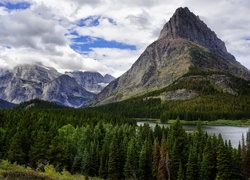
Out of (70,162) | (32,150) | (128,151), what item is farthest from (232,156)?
(32,150)

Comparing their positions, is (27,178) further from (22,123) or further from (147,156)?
(22,123)

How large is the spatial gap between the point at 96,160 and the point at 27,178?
68.4 m

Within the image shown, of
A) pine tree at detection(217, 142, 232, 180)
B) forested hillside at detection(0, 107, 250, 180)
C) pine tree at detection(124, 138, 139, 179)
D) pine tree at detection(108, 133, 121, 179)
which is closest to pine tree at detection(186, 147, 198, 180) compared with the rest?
forested hillside at detection(0, 107, 250, 180)

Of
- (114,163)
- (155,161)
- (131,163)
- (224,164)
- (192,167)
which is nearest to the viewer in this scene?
(224,164)

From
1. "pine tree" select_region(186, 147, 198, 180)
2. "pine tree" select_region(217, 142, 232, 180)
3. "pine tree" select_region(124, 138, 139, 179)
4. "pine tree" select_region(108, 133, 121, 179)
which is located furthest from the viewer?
"pine tree" select_region(108, 133, 121, 179)

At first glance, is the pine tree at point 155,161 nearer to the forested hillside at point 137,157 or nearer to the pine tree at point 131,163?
the forested hillside at point 137,157

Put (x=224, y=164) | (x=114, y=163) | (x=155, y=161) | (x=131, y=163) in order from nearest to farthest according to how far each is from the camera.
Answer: (x=224, y=164) < (x=155, y=161) < (x=131, y=163) < (x=114, y=163)

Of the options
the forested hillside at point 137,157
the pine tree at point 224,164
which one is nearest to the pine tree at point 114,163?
the forested hillside at point 137,157

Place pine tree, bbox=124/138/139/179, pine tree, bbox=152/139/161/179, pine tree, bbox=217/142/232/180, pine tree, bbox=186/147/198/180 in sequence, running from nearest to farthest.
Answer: pine tree, bbox=217/142/232/180
pine tree, bbox=186/147/198/180
pine tree, bbox=152/139/161/179
pine tree, bbox=124/138/139/179

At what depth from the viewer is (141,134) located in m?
125

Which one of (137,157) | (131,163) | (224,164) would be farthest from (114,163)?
(224,164)

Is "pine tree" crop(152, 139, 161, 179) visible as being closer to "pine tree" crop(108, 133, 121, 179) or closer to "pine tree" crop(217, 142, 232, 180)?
"pine tree" crop(108, 133, 121, 179)

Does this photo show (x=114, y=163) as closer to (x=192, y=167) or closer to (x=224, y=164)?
(x=192, y=167)

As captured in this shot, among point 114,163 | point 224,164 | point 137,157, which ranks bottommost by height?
point 114,163
